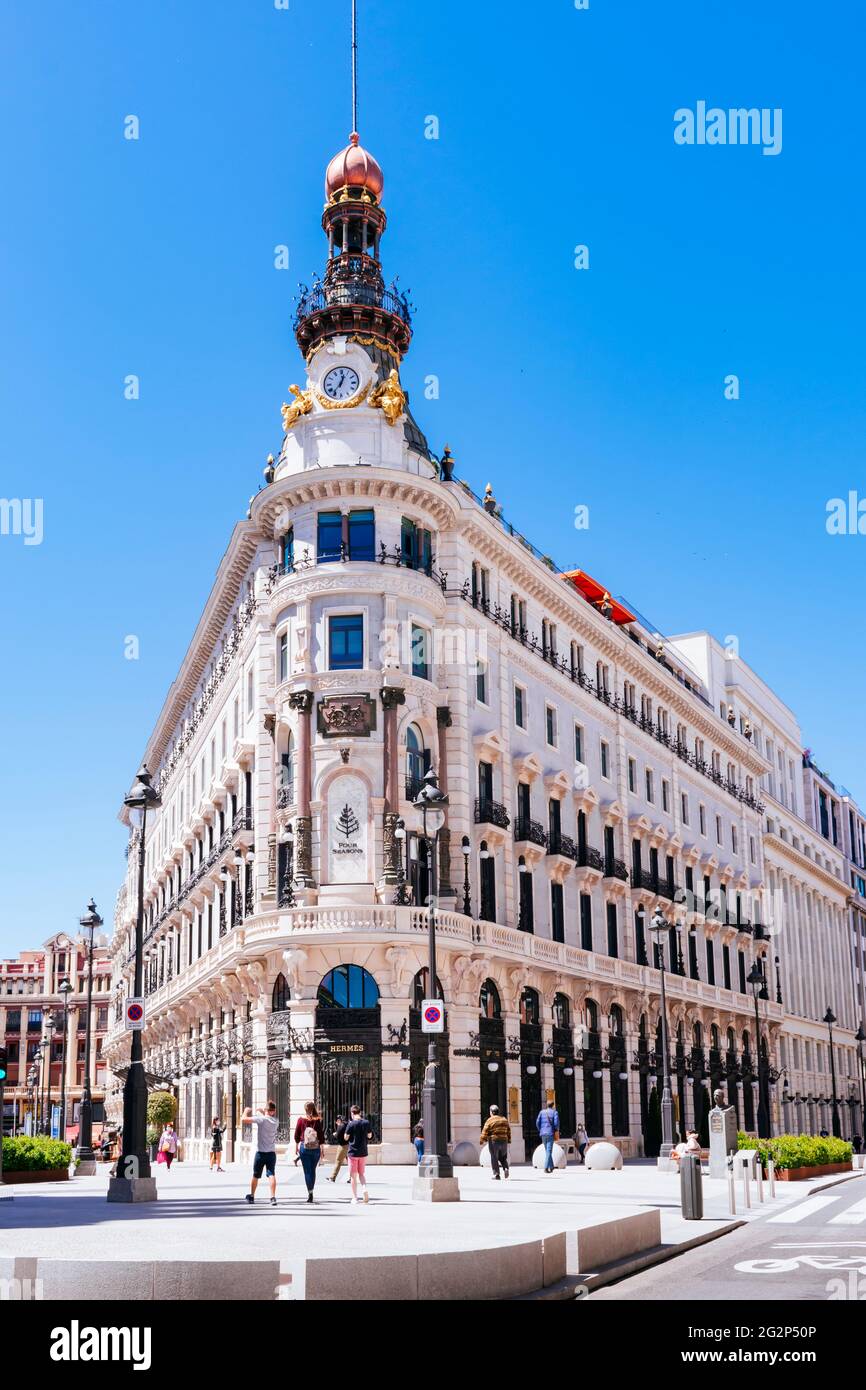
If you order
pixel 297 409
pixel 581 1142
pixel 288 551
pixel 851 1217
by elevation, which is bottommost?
pixel 581 1142

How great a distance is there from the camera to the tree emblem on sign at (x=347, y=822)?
130 ft

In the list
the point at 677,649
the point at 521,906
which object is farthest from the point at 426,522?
the point at 677,649

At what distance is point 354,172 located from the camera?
49.1m

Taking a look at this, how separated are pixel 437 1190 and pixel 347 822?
1637 centimetres

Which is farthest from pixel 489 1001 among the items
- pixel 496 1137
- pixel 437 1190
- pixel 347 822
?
pixel 437 1190

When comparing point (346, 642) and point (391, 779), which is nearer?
point (391, 779)

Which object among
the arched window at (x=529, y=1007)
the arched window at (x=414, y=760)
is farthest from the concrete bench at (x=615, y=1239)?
the arched window at (x=529, y=1007)

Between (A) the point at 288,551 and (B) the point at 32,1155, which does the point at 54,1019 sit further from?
(B) the point at 32,1155

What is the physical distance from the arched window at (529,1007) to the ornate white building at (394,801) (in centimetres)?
9

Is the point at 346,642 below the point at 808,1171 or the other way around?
the other way around

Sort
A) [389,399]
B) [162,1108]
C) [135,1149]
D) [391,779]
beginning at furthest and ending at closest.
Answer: [162,1108]
[389,399]
[391,779]
[135,1149]

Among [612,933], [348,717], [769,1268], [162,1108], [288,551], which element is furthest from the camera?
[162,1108]

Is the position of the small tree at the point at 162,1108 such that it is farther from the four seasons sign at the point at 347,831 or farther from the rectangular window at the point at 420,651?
the rectangular window at the point at 420,651

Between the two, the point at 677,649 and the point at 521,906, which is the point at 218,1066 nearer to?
the point at 521,906
